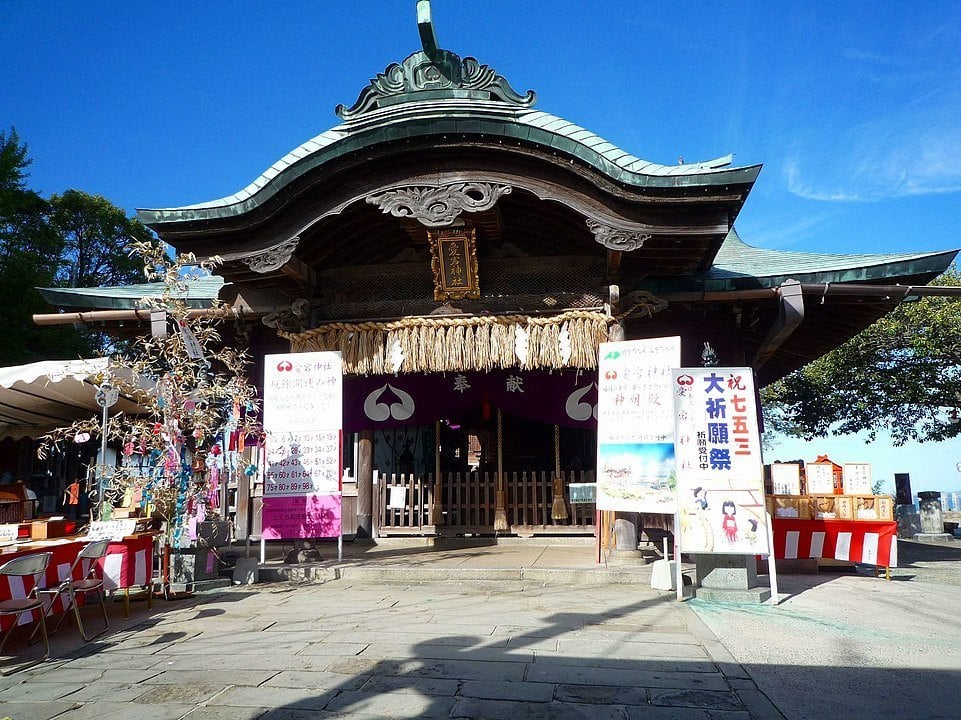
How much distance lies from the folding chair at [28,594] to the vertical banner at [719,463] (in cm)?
537

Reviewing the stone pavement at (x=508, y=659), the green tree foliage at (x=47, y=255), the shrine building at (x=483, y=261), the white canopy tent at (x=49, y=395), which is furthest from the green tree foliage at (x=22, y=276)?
the stone pavement at (x=508, y=659)

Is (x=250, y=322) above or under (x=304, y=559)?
above

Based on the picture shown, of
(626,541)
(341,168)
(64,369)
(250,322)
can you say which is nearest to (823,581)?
(626,541)

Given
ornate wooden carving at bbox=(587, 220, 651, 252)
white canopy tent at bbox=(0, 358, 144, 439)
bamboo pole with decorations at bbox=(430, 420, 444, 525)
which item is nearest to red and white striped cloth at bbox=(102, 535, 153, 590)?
white canopy tent at bbox=(0, 358, 144, 439)

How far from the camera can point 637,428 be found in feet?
22.9

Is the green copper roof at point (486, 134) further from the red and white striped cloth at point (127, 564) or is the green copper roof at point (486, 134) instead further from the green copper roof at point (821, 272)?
the red and white striped cloth at point (127, 564)

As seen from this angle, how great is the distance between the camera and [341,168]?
7.79 m

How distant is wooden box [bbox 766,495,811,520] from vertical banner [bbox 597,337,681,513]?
10.9ft

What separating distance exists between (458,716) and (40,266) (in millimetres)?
22771

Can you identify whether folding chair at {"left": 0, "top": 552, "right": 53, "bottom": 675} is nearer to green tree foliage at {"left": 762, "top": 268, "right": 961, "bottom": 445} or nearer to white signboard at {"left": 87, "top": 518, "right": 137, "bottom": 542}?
white signboard at {"left": 87, "top": 518, "right": 137, "bottom": 542}

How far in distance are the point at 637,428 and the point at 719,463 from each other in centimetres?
95

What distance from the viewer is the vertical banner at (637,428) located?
673 cm

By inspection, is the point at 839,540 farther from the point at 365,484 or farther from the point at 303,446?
the point at 365,484

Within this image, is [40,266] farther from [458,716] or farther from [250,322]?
[458,716]
